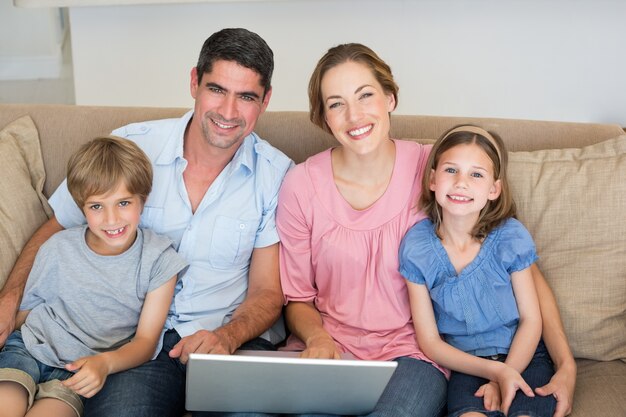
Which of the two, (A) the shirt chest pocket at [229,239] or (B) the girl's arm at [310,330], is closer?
(B) the girl's arm at [310,330]

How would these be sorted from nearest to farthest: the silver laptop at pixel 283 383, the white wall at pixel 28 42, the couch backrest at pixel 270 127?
the silver laptop at pixel 283 383, the couch backrest at pixel 270 127, the white wall at pixel 28 42

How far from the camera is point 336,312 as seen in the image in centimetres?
194

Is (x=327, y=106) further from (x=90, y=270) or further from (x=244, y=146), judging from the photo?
(x=90, y=270)

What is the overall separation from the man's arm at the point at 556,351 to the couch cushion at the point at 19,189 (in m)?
1.28

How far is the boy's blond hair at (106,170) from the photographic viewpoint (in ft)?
5.87

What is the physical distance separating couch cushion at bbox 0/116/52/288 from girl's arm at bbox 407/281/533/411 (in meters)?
0.99

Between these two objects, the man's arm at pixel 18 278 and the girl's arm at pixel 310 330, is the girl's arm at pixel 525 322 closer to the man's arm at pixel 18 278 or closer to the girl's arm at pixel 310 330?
the girl's arm at pixel 310 330

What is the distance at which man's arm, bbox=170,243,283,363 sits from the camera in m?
1.72

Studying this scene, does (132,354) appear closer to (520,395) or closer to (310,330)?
(310,330)

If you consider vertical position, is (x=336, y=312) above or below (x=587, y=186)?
below

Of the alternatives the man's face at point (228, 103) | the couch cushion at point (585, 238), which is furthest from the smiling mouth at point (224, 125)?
the couch cushion at point (585, 238)

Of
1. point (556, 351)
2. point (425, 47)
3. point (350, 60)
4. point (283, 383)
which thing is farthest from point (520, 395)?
point (425, 47)

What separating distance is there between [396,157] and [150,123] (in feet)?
2.17

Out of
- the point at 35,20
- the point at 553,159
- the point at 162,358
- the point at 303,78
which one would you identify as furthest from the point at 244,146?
the point at 35,20
